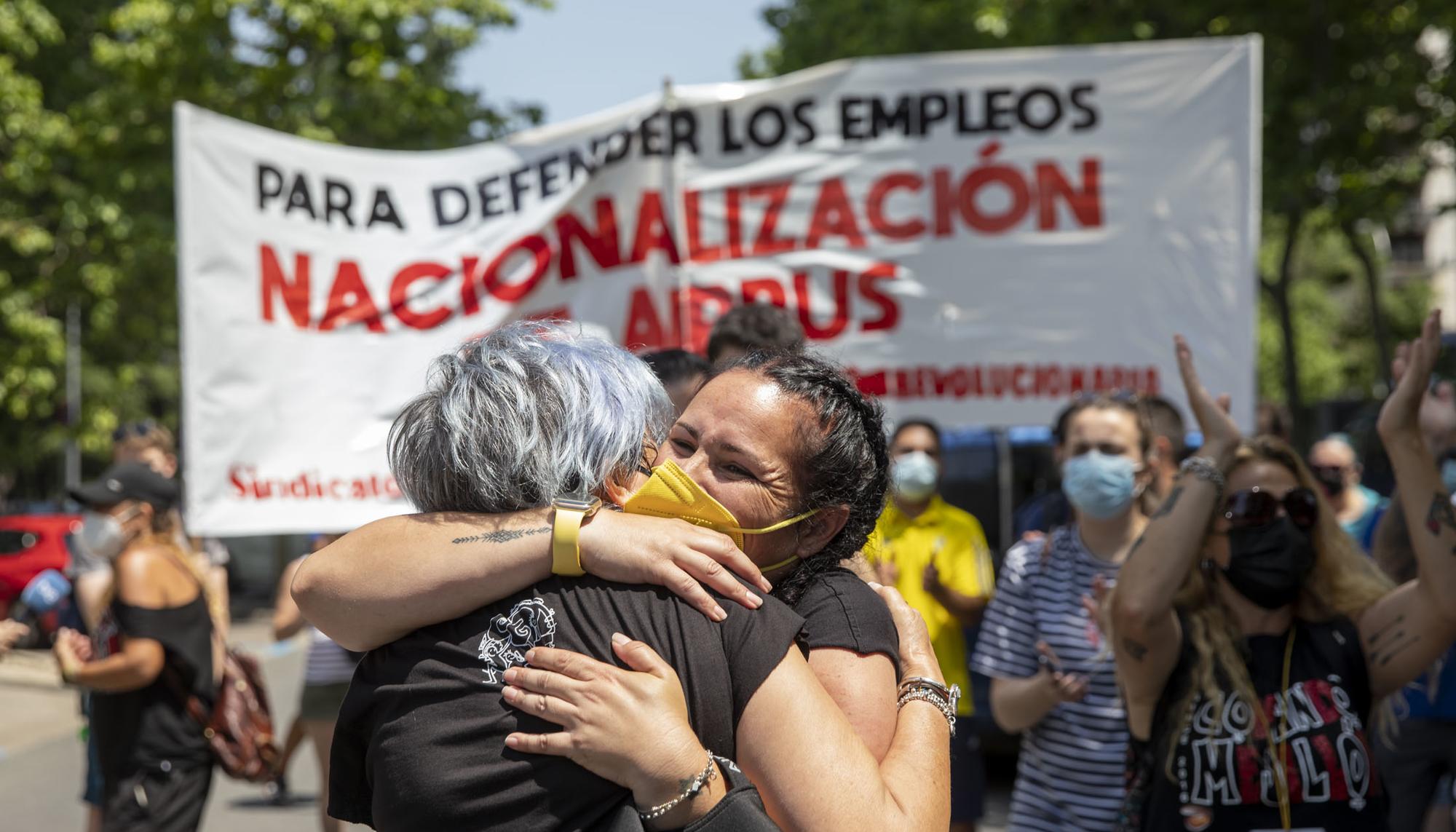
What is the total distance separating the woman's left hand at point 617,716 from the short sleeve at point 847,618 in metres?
0.24

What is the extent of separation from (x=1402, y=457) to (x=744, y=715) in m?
2.27

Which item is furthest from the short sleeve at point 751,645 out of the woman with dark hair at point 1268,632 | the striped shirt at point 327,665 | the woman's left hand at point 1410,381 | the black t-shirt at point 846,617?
the striped shirt at point 327,665

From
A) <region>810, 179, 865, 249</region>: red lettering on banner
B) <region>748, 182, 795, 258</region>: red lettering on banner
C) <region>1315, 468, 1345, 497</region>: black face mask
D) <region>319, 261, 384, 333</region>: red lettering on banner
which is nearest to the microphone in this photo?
<region>319, 261, 384, 333</region>: red lettering on banner

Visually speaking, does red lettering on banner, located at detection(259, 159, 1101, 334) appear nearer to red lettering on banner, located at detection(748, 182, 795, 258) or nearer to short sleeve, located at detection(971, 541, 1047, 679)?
red lettering on banner, located at detection(748, 182, 795, 258)

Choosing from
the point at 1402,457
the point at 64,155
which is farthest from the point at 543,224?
the point at 64,155

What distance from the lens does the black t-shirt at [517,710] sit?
178 centimetres

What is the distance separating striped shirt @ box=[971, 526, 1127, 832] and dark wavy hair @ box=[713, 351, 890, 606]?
78.7 inches

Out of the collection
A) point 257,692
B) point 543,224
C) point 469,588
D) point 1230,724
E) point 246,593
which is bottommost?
point 246,593

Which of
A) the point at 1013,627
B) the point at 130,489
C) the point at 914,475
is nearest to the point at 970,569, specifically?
the point at 914,475

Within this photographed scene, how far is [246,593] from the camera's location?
22.3m

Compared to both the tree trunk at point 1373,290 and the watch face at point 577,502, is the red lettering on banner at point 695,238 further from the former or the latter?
the tree trunk at point 1373,290

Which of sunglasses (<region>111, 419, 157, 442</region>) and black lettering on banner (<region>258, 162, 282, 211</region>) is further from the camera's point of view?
sunglasses (<region>111, 419, 157, 442</region>)

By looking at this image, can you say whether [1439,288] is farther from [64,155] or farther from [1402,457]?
[1402,457]

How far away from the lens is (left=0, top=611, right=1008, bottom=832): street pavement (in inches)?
318
